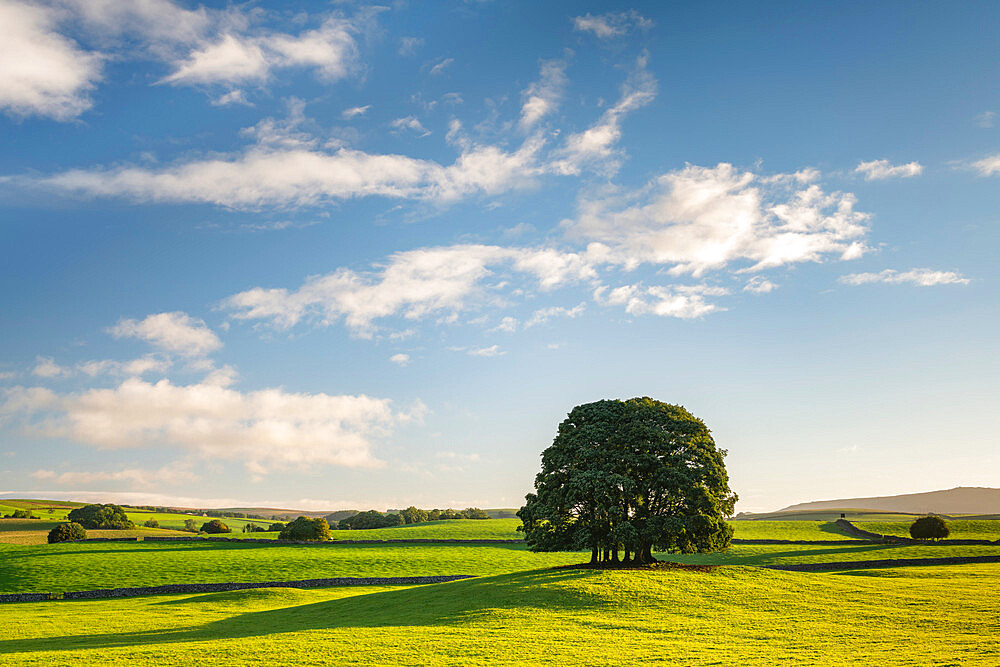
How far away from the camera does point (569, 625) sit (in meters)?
33.2

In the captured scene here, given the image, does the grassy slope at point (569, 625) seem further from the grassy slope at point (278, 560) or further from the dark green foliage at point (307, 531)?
the dark green foliage at point (307, 531)

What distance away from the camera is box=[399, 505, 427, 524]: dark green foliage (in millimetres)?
140163

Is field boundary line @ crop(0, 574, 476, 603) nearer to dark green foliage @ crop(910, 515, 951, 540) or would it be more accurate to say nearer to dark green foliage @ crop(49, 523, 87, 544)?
dark green foliage @ crop(49, 523, 87, 544)

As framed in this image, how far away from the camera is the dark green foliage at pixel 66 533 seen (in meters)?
88.1

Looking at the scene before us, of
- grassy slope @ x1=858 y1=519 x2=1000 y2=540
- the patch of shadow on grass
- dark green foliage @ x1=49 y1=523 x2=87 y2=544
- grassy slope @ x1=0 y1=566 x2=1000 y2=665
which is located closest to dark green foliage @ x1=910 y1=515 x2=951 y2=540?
grassy slope @ x1=858 y1=519 x2=1000 y2=540

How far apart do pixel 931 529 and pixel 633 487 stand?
190 ft

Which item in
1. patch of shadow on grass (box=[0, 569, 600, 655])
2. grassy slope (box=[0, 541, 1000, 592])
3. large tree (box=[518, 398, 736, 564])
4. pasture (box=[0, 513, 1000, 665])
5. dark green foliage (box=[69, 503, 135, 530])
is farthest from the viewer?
dark green foliage (box=[69, 503, 135, 530])

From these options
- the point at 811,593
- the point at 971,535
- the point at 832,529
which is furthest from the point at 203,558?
the point at 971,535

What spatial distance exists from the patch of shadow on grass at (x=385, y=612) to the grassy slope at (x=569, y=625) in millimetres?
147

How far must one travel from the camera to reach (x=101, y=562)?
2852 inches

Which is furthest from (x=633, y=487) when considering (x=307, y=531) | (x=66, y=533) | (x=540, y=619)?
(x=66, y=533)

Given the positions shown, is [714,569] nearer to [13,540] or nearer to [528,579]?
[528,579]

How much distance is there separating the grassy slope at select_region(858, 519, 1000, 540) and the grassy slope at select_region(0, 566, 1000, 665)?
46.2 m

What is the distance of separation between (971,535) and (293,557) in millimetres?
93501
